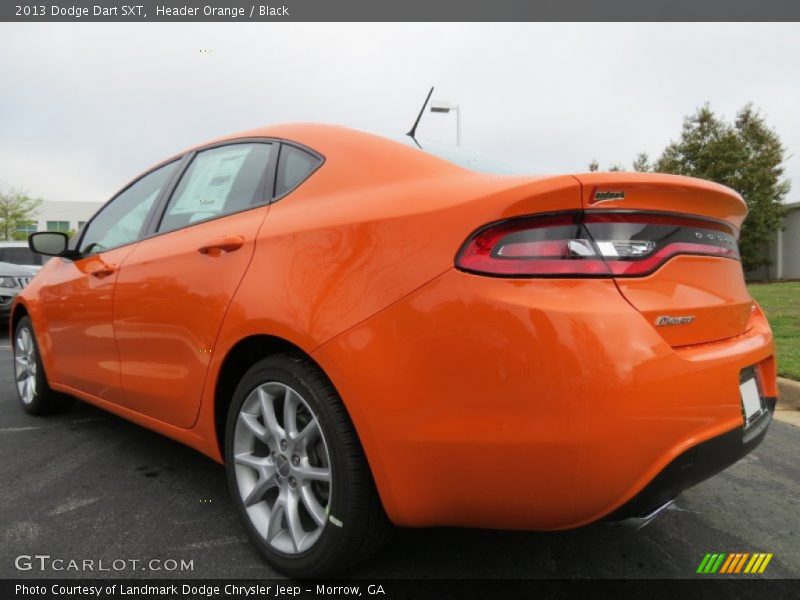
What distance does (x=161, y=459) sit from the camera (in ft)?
9.22

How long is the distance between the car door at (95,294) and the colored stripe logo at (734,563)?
254 centimetres

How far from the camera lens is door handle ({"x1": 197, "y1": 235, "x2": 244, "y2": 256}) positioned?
1953 mm

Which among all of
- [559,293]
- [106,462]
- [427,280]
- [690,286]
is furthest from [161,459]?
[690,286]

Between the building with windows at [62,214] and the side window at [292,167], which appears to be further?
the building with windows at [62,214]

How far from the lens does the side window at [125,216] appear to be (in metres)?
2.76

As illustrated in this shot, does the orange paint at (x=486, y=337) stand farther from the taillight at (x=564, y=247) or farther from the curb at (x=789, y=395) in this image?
the curb at (x=789, y=395)

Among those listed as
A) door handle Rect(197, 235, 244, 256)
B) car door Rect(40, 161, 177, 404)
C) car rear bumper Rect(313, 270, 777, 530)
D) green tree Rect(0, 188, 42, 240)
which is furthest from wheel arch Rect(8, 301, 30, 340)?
green tree Rect(0, 188, 42, 240)

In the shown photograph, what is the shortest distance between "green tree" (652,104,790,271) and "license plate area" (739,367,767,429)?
21210 millimetres

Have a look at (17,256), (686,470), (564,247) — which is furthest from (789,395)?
(17,256)

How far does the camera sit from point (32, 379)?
3639 millimetres

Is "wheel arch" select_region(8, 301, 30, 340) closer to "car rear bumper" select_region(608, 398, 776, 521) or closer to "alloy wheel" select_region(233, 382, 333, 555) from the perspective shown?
"alloy wheel" select_region(233, 382, 333, 555)

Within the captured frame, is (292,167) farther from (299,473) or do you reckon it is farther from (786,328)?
(786,328)

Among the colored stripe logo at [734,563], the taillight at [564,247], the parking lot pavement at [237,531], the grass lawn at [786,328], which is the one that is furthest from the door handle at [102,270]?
the grass lawn at [786,328]

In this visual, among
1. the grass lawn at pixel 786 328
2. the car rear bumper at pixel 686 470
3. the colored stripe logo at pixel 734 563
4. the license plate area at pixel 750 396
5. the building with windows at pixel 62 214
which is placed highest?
Answer: the building with windows at pixel 62 214
